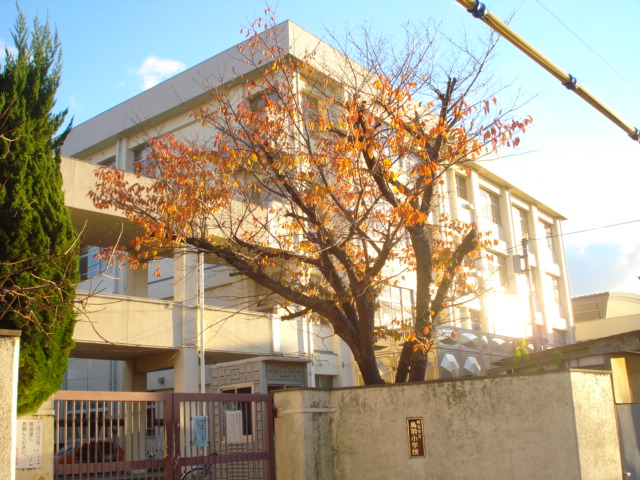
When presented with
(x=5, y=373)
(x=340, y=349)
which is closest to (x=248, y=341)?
(x=340, y=349)

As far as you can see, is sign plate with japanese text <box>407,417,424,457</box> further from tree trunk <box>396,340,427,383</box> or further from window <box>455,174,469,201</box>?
window <box>455,174,469,201</box>

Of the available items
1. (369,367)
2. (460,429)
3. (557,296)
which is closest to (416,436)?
(460,429)

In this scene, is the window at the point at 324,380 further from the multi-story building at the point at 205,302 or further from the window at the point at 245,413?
the window at the point at 245,413

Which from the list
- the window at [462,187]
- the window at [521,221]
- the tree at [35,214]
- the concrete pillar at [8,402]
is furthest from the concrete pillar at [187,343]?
the window at [521,221]

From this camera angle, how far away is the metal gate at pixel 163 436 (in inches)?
369

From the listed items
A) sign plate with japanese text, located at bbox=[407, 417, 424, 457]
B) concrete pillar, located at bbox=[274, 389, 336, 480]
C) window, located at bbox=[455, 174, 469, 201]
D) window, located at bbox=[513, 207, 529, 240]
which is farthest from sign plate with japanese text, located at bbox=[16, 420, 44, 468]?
window, located at bbox=[513, 207, 529, 240]

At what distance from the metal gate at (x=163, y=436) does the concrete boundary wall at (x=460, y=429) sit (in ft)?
1.44

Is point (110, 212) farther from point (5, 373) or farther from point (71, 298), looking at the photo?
point (5, 373)

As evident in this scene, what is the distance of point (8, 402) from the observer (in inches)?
303

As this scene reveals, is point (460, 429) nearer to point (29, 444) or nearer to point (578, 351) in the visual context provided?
point (578, 351)

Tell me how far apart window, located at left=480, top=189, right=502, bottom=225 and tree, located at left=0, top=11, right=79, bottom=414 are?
24.4 m

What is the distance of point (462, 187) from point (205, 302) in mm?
13651

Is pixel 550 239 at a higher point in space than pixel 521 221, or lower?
lower

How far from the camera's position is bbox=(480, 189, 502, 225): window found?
113 ft
